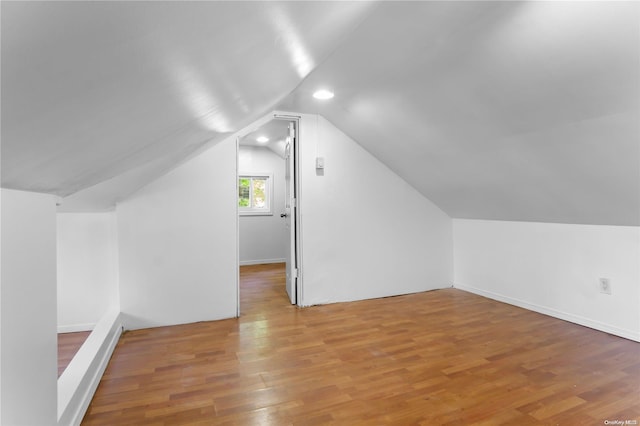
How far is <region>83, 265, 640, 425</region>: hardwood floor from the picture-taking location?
1.57m

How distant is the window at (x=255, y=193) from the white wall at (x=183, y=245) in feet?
9.89

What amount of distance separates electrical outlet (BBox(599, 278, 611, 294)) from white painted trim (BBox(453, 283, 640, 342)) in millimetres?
265

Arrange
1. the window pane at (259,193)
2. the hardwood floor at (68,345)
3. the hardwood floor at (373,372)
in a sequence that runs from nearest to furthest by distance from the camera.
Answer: the hardwood floor at (373,372), the hardwood floor at (68,345), the window pane at (259,193)

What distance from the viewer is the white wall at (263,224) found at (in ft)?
19.2

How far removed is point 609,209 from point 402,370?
1.94m

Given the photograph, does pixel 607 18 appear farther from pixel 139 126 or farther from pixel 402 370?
pixel 402 370

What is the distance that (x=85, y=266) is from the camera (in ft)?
8.93

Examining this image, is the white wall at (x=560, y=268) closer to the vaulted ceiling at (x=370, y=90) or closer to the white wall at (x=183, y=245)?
the vaulted ceiling at (x=370, y=90)

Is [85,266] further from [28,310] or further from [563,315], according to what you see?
[563,315]

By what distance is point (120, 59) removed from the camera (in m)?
0.47

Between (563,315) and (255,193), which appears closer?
(563,315)

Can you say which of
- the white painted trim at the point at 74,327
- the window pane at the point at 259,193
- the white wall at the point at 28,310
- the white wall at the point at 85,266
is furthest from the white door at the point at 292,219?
the window pane at the point at 259,193

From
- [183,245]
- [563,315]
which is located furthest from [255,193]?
[563,315]

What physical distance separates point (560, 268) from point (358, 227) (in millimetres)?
1863
